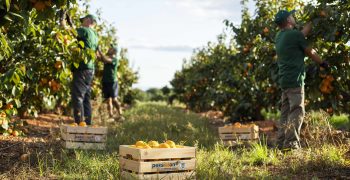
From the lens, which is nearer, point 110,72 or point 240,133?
point 240,133

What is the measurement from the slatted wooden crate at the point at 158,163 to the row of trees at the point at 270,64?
2820mm

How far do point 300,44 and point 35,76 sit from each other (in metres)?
3.94

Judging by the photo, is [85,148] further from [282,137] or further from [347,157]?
[347,157]

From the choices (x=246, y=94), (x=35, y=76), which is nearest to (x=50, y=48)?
(x=35, y=76)

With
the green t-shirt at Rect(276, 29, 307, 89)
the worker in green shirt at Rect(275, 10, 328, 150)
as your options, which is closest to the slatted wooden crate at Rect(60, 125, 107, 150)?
the worker in green shirt at Rect(275, 10, 328, 150)

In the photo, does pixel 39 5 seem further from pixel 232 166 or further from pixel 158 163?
pixel 232 166

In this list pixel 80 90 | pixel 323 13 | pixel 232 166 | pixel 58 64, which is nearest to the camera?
pixel 232 166

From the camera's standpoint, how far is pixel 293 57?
5867mm

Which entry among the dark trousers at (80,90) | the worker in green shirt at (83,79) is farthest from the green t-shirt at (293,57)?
the dark trousers at (80,90)

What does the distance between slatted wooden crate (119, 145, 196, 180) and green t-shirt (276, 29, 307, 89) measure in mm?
2268

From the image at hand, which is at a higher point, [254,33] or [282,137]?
[254,33]

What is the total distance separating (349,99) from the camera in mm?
7117

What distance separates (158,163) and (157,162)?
0.04ft

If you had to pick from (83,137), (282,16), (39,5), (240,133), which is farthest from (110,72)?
(39,5)
